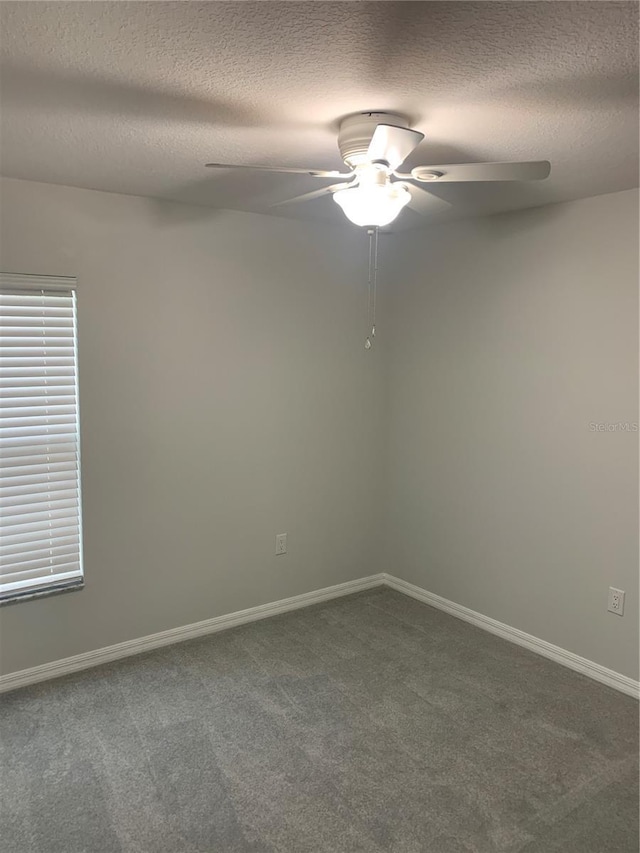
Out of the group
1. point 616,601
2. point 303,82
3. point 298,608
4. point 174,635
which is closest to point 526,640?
point 616,601

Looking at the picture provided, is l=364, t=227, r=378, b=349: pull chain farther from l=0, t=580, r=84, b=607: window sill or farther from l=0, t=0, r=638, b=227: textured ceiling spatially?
l=0, t=580, r=84, b=607: window sill

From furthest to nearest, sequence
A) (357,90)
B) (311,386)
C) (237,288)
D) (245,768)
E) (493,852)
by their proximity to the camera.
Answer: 1. (311,386)
2. (237,288)
3. (245,768)
4. (493,852)
5. (357,90)

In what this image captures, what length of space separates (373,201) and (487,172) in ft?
1.19

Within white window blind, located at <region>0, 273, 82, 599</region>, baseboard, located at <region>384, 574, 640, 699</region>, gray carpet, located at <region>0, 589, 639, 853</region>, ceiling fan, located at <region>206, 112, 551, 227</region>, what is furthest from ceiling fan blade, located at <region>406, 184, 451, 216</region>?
baseboard, located at <region>384, 574, 640, 699</region>

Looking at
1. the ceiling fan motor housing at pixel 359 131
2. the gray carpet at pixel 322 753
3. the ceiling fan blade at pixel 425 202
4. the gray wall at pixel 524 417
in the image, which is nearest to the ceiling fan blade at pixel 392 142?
the ceiling fan motor housing at pixel 359 131

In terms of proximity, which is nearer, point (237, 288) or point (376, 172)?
point (376, 172)

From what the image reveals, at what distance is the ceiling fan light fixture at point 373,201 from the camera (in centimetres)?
197

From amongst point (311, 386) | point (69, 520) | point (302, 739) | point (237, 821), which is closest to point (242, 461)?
point (311, 386)

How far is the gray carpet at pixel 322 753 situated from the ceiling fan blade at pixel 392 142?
2.11 metres

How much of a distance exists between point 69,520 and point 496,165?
7.77 feet

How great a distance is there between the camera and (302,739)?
245 centimetres

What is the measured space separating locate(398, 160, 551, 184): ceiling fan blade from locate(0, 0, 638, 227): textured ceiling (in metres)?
0.17

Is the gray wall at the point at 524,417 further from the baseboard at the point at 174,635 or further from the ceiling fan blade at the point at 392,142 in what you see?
the ceiling fan blade at the point at 392,142

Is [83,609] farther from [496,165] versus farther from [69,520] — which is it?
[496,165]
